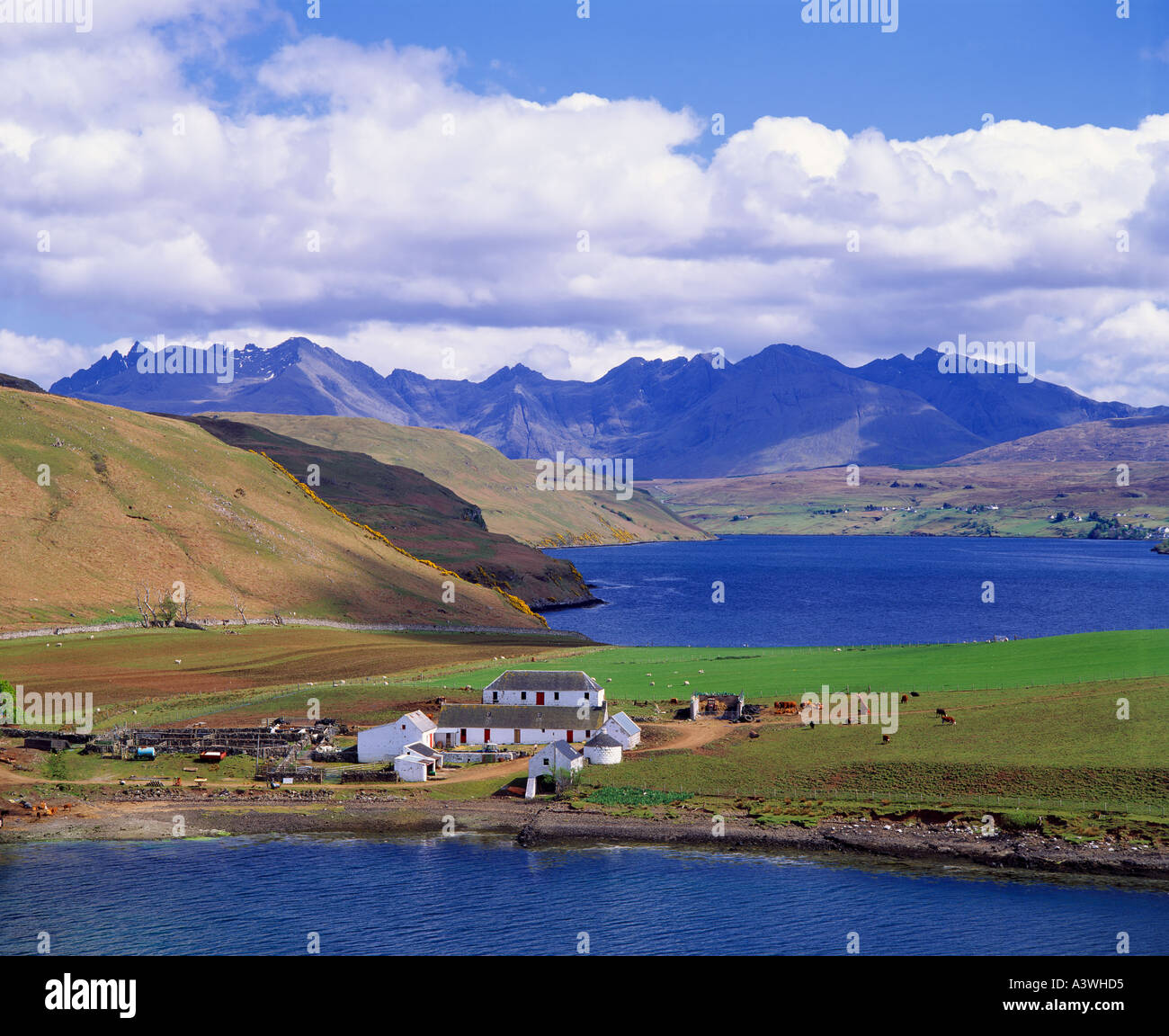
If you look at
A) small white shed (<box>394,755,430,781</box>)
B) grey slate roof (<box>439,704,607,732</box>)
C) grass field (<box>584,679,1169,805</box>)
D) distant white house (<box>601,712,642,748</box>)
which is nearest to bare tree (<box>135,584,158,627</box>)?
grey slate roof (<box>439,704,607,732</box>)

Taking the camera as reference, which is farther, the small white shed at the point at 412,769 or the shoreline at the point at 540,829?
the small white shed at the point at 412,769

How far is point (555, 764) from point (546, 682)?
14583 mm

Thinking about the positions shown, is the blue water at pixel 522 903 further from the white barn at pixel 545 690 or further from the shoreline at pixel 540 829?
the white barn at pixel 545 690

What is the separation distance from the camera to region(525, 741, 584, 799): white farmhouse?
69.4 meters

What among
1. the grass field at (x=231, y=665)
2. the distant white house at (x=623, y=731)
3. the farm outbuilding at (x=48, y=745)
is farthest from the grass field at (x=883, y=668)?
the farm outbuilding at (x=48, y=745)

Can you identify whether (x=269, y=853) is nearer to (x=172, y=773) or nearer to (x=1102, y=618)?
(x=172, y=773)

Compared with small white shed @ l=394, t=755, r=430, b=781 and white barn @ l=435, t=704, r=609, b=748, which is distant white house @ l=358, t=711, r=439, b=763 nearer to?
small white shed @ l=394, t=755, r=430, b=781

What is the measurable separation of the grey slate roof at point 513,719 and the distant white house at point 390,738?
3570 mm

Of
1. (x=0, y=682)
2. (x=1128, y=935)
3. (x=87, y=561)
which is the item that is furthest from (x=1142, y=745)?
(x=87, y=561)

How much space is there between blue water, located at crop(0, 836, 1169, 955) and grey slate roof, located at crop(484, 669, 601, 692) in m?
24.0

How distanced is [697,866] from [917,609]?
5908 inches

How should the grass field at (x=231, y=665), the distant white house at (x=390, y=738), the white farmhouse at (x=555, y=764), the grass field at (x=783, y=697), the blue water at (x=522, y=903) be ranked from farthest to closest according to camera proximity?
the grass field at (x=231, y=665) < the distant white house at (x=390, y=738) < the white farmhouse at (x=555, y=764) < the grass field at (x=783, y=697) < the blue water at (x=522, y=903)

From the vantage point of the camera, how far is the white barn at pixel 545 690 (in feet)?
272
